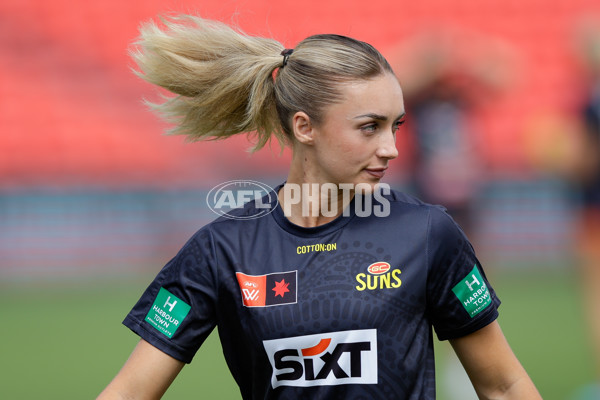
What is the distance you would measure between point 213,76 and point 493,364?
113cm

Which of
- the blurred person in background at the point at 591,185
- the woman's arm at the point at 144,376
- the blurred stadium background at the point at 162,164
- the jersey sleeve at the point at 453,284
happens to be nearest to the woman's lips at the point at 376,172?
the jersey sleeve at the point at 453,284

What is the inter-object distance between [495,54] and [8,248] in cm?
534

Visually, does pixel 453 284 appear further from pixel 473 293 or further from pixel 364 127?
pixel 364 127

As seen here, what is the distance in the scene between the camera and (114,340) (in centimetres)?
668

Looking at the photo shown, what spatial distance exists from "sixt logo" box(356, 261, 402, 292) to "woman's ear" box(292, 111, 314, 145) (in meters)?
0.39

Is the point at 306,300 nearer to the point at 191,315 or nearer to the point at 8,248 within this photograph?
the point at 191,315

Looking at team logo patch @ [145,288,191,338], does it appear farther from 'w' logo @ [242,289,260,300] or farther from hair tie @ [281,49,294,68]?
hair tie @ [281,49,294,68]

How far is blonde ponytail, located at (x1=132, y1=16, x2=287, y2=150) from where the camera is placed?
2500 mm

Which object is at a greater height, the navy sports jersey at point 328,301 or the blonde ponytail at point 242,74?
the blonde ponytail at point 242,74

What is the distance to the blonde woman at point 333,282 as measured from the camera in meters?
2.17

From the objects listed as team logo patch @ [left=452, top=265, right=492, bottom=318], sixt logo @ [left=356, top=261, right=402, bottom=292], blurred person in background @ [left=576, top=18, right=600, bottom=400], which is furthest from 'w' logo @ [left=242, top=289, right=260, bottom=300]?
blurred person in background @ [left=576, top=18, right=600, bottom=400]

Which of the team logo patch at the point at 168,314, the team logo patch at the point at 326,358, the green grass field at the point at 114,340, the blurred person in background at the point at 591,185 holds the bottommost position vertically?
the green grass field at the point at 114,340

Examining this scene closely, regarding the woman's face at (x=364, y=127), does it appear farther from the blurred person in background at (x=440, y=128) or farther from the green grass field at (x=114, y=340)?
the blurred person in background at (x=440, y=128)

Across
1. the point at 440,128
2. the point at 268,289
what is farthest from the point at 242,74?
the point at 440,128
